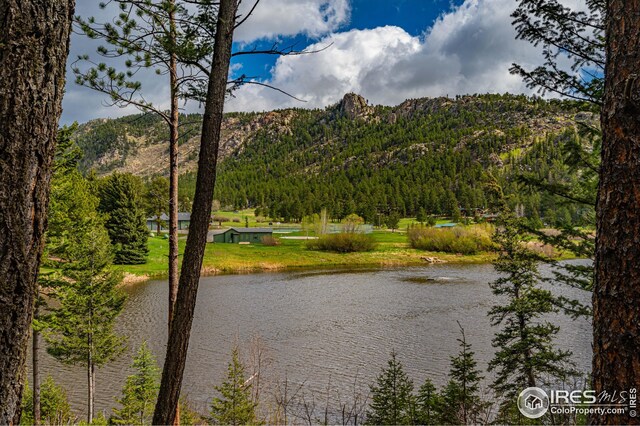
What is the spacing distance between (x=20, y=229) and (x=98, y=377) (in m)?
15.7

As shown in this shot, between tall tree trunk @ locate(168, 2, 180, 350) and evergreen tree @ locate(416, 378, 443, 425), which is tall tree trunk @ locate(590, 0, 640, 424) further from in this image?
evergreen tree @ locate(416, 378, 443, 425)

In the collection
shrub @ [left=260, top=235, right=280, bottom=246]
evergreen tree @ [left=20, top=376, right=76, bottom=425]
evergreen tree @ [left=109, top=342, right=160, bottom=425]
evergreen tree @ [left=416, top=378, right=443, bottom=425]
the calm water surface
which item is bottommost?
the calm water surface

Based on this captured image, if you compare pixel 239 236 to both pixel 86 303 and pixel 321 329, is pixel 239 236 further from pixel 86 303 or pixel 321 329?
pixel 86 303

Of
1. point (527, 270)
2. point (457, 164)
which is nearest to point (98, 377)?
point (527, 270)

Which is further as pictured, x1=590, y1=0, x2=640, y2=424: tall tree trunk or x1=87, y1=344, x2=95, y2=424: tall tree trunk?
x1=87, y1=344, x2=95, y2=424: tall tree trunk

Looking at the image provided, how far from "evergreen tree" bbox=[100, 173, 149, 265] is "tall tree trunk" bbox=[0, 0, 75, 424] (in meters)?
42.0

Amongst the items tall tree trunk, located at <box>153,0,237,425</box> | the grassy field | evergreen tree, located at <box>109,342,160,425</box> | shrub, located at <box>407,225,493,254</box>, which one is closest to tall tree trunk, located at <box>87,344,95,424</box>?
evergreen tree, located at <box>109,342,160,425</box>

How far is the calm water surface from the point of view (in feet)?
48.1

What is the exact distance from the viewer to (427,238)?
5869 centimetres

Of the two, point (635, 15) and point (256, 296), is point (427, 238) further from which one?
point (635, 15)

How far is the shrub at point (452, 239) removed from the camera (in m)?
54.4

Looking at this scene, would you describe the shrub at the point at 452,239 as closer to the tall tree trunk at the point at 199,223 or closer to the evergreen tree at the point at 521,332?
the evergreen tree at the point at 521,332

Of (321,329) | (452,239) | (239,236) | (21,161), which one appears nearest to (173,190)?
(21,161)

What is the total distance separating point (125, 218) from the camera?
41.1m
